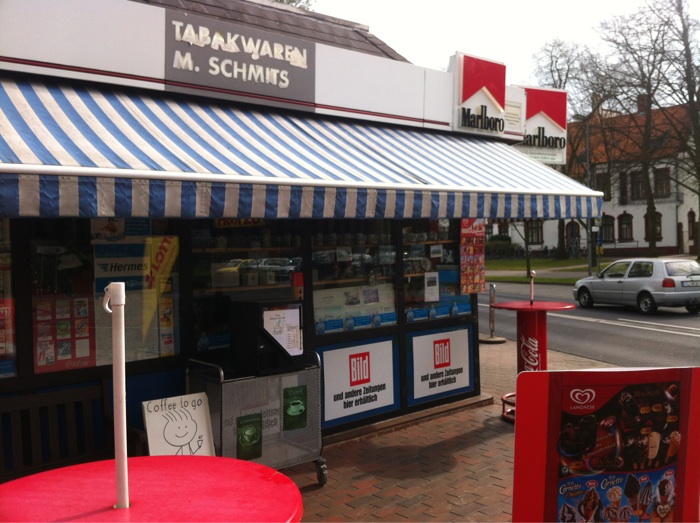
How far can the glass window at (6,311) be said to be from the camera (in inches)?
196

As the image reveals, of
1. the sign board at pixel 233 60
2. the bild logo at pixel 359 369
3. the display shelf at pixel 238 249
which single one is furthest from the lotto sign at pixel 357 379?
the sign board at pixel 233 60

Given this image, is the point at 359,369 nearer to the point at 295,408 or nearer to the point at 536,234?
the point at 295,408

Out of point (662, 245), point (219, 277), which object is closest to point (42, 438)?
point (219, 277)

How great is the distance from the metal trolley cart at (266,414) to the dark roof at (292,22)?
12.3 feet

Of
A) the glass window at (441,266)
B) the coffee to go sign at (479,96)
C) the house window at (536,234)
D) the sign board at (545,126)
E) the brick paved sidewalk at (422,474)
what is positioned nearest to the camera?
the brick paved sidewalk at (422,474)

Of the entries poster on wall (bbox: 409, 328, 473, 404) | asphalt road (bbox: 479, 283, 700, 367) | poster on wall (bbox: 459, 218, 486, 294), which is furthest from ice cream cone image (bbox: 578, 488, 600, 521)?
asphalt road (bbox: 479, 283, 700, 367)

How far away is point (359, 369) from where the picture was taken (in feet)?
23.2

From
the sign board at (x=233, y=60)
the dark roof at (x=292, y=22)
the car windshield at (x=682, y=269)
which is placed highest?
the dark roof at (x=292, y=22)

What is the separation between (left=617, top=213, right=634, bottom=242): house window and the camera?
2125 inches

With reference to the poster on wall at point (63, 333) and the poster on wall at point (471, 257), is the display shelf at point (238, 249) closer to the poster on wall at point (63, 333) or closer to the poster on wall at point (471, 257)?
the poster on wall at point (63, 333)

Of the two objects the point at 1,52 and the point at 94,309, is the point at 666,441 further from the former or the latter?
the point at 1,52

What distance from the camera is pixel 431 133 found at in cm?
819

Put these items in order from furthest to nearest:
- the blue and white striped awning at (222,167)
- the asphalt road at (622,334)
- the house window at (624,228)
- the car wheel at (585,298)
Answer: the house window at (624,228) → the car wheel at (585,298) → the asphalt road at (622,334) → the blue and white striped awning at (222,167)

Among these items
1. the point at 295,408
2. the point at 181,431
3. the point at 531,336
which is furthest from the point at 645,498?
the point at 531,336
